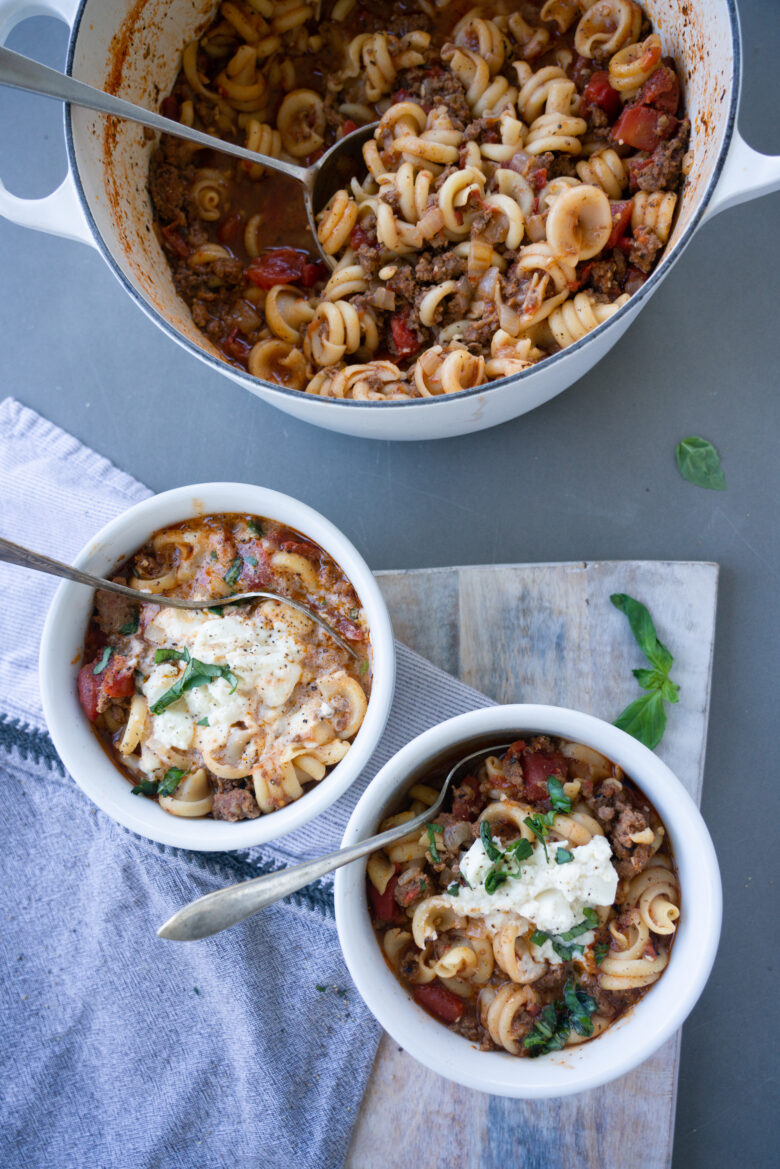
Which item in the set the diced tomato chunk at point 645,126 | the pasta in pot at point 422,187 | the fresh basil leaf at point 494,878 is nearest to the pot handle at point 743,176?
the pasta in pot at point 422,187

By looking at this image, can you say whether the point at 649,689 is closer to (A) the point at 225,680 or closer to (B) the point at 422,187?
(A) the point at 225,680

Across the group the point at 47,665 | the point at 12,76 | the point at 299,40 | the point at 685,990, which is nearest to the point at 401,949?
the point at 685,990

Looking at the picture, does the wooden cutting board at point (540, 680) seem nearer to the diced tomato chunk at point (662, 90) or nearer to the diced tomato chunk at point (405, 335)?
the diced tomato chunk at point (405, 335)

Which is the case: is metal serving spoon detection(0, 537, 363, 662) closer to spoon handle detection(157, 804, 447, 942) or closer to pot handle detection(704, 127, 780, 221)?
spoon handle detection(157, 804, 447, 942)

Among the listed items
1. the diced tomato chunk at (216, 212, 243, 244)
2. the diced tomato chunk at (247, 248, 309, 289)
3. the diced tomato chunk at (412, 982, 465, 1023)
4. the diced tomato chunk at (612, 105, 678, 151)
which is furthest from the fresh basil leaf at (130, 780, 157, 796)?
the diced tomato chunk at (612, 105, 678, 151)

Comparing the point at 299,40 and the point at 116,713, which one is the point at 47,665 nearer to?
the point at 116,713

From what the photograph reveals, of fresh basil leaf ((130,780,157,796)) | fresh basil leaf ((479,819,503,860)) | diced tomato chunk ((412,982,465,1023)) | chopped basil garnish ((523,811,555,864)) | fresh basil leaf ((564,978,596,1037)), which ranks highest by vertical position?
chopped basil garnish ((523,811,555,864))
